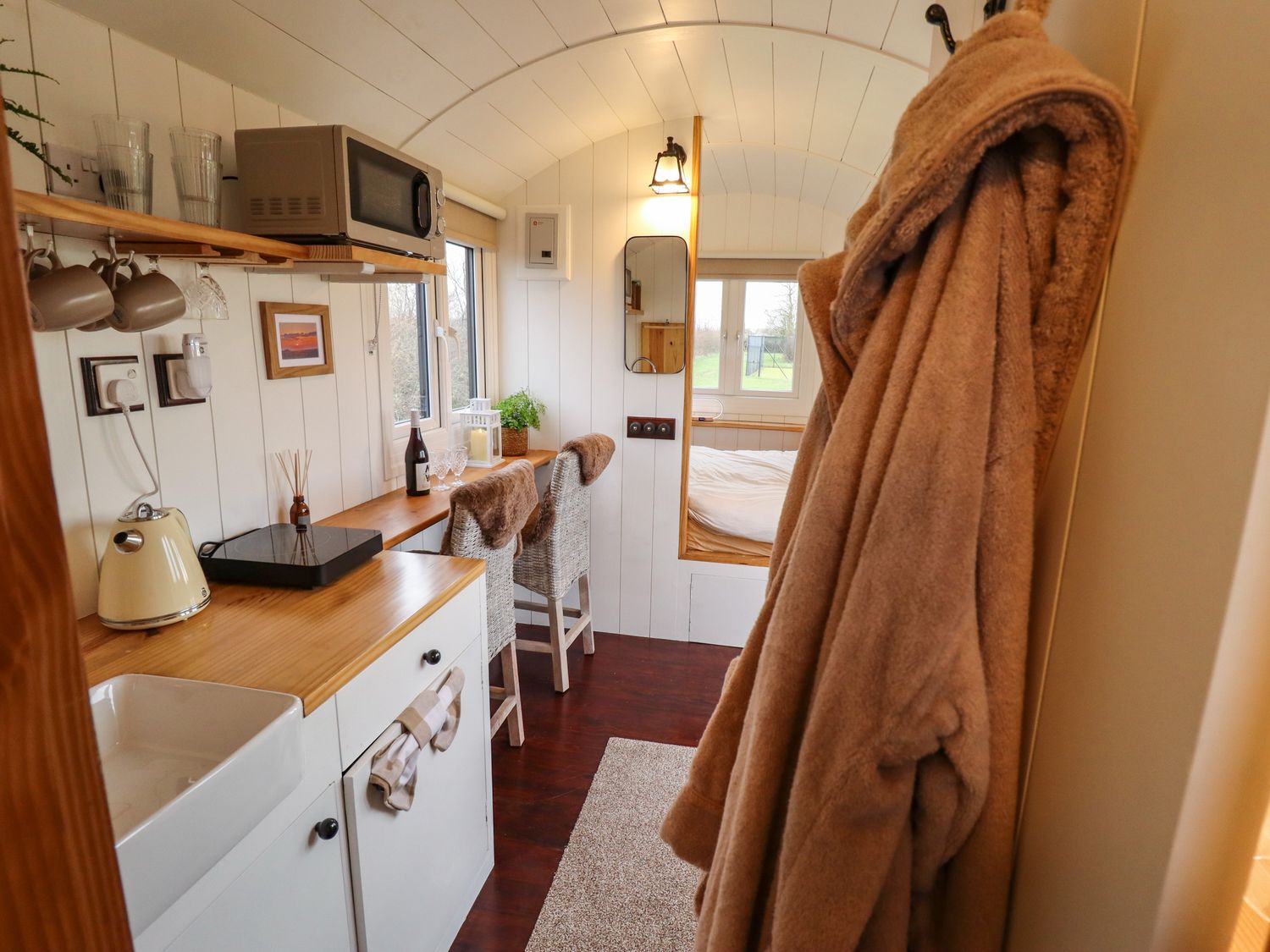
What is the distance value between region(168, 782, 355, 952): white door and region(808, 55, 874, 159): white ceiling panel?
7.85ft

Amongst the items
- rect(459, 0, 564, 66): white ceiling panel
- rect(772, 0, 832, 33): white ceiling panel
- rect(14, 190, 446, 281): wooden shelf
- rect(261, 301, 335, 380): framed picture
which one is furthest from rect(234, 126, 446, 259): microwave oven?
rect(772, 0, 832, 33): white ceiling panel

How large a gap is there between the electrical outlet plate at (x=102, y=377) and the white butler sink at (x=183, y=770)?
1.89 ft

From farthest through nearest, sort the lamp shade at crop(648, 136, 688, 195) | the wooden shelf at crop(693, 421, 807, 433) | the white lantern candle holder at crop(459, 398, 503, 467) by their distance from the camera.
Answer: the wooden shelf at crop(693, 421, 807, 433) < the white lantern candle holder at crop(459, 398, 503, 467) < the lamp shade at crop(648, 136, 688, 195)

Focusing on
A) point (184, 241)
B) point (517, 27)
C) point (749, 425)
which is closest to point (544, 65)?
point (517, 27)

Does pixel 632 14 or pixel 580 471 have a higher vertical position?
pixel 632 14

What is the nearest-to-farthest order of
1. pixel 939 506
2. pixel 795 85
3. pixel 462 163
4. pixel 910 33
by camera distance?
1. pixel 939 506
2. pixel 910 33
3. pixel 795 85
4. pixel 462 163

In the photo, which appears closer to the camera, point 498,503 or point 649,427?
point 498,503

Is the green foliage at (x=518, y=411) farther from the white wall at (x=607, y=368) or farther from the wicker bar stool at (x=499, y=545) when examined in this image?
the wicker bar stool at (x=499, y=545)

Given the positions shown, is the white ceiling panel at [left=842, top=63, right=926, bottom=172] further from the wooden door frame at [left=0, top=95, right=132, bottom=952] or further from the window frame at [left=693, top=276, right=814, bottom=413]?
the wooden door frame at [left=0, top=95, right=132, bottom=952]

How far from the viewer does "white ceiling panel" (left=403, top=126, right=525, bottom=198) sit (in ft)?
7.79

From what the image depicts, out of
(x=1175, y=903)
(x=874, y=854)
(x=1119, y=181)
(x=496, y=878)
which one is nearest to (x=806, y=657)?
(x=874, y=854)

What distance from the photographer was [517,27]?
78.1 inches

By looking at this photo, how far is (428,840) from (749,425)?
3668 mm

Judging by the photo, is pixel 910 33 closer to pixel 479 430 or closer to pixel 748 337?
pixel 479 430
